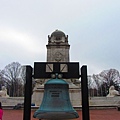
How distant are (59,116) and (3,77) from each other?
165 feet

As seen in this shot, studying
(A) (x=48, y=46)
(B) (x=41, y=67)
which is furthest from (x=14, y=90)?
(B) (x=41, y=67)

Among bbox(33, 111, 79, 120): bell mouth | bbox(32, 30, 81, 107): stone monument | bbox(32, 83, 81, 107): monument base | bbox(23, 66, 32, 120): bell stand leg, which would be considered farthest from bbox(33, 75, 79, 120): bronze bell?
bbox(32, 30, 81, 107): stone monument

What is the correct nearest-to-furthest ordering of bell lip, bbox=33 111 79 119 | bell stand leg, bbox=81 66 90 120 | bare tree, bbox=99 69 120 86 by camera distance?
bell lip, bbox=33 111 79 119
bell stand leg, bbox=81 66 90 120
bare tree, bbox=99 69 120 86

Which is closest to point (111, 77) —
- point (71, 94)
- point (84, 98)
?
point (71, 94)

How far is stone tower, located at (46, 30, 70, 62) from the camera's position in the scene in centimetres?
3472

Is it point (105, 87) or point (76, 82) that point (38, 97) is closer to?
point (76, 82)

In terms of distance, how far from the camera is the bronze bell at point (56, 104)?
199 inches

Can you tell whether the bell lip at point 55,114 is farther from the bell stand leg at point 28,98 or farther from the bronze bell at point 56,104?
the bell stand leg at point 28,98

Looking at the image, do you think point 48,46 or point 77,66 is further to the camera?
point 48,46

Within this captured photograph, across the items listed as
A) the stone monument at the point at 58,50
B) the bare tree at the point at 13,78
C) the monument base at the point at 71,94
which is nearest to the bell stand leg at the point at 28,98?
the monument base at the point at 71,94

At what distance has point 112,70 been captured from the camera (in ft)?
196

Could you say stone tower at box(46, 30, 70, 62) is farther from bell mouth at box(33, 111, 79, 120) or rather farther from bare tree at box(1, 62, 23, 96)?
bell mouth at box(33, 111, 79, 120)

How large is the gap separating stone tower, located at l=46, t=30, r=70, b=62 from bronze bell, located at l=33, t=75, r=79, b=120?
95.3ft

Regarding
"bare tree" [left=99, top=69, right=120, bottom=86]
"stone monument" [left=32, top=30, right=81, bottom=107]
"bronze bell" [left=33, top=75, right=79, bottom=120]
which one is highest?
"stone monument" [left=32, top=30, right=81, bottom=107]
